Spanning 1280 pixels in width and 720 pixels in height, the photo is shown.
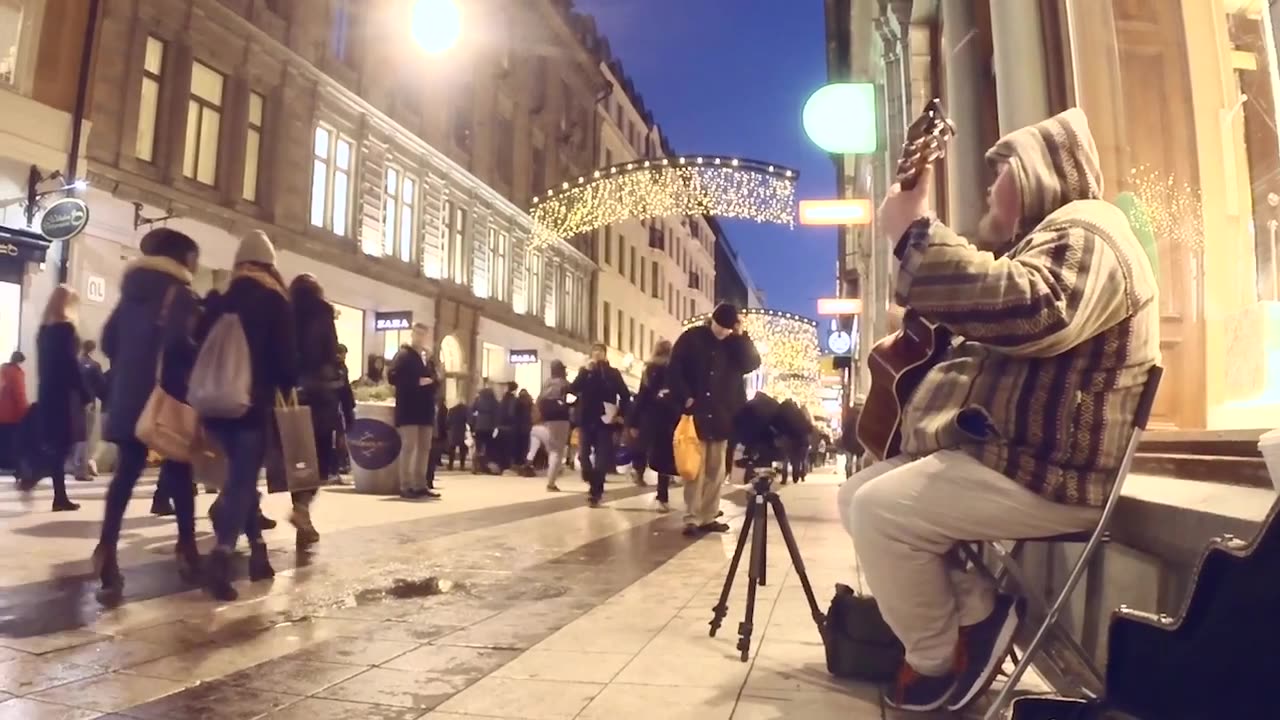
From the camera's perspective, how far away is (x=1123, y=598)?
2.83 m

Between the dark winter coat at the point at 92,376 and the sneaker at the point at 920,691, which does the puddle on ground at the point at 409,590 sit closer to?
the sneaker at the point at 920,691

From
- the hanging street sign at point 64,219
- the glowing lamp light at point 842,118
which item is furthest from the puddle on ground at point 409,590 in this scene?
the hanging street sign at point 64,219

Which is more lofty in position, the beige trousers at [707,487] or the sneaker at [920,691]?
the beige trousers at [707,487]

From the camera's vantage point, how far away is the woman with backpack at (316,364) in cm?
651

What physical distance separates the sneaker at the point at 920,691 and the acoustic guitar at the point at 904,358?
2.30 ft

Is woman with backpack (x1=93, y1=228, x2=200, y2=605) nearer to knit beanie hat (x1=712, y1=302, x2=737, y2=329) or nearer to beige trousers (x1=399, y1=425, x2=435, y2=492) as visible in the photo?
knit beanie hat (x1=712, y1=302, x2=737, y2=329)

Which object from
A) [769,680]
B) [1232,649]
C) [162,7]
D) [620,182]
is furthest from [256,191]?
[1232,649]

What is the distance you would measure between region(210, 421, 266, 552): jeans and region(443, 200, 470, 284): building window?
22489 mm

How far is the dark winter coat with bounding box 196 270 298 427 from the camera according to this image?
4914 millimetres

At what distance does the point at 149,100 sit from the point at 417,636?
52.3 feet

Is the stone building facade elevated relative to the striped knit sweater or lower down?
elevated

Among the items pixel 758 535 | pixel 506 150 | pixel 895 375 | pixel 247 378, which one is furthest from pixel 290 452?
pixel 506 150

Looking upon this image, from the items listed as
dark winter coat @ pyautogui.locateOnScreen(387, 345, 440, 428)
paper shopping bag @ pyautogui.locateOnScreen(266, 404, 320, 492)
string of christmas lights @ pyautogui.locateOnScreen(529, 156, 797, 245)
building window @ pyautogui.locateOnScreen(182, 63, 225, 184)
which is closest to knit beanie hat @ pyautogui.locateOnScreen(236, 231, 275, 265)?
paper shopping bag @ pyautogui.locateOnScreen(266, 404, 320, 492)

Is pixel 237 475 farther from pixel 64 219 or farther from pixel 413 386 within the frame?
pixel 64 219
